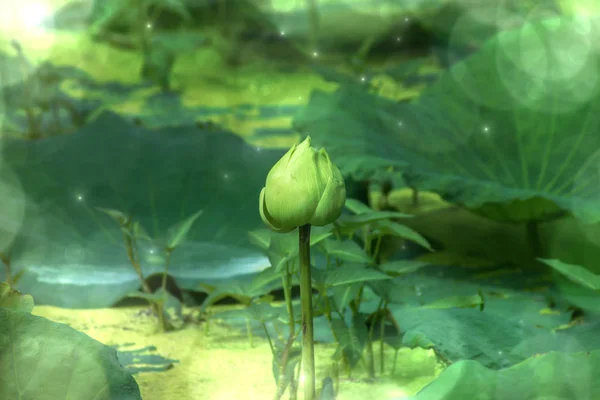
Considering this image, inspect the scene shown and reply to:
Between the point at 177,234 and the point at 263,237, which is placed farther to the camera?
the point at 177,234

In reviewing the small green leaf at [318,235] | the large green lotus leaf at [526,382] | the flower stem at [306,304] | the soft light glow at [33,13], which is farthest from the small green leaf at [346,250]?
the soft light glow at [33,13]

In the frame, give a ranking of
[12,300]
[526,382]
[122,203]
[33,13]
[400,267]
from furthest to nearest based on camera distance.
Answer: [33,13], [122,203], [400,267], [12,300], [526,382]

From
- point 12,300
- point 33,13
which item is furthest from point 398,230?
point 33,13

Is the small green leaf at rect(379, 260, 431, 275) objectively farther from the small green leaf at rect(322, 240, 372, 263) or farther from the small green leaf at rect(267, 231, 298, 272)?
the small green leaf at rect(267, 231, 298, 272)

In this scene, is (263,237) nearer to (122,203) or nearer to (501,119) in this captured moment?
(122,203)

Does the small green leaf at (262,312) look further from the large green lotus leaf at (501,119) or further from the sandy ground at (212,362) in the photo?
the large green lotus leaf at (501,119)

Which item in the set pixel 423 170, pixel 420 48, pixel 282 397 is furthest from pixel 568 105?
pixel 420 48

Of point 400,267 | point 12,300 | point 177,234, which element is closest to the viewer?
point 12,300

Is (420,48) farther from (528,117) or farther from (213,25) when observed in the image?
(528,117)
